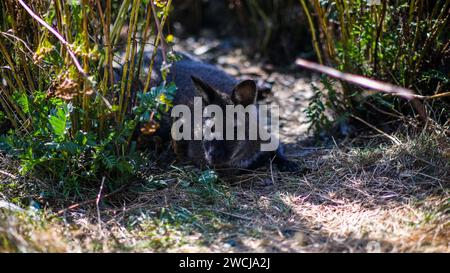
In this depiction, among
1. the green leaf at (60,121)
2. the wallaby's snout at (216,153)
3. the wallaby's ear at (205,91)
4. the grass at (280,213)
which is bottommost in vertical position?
the grass at (280,213)

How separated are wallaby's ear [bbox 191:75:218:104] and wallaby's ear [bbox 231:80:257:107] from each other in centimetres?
19

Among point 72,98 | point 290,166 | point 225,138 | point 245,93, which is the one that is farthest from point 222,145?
point 72,98

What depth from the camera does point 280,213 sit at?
4.01 metres

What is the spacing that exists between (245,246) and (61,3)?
7.21 feet

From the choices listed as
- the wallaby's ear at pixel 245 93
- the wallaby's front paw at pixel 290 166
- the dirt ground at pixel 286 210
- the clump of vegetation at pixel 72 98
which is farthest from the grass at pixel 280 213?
the wallaby's ear at pixel 245 93

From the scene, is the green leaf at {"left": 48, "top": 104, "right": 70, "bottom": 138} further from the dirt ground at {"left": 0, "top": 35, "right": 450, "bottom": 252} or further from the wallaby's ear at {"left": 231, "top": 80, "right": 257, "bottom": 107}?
the wallaby's ear at {"left": 231, "top": 80, "right": 257, "bottom": 107}

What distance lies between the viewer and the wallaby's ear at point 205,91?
4.91 metres

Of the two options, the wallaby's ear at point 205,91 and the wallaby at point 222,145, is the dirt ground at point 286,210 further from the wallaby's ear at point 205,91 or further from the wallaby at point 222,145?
the wallaby's ear at point 205,91

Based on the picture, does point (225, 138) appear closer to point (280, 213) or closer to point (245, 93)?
point (245, 93)

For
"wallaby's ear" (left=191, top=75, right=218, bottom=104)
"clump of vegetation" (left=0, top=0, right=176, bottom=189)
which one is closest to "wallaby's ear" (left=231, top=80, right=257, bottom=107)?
"wallaby's ear" (left=191, top=75, right=218, bottom=104)

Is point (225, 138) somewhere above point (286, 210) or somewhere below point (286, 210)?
above

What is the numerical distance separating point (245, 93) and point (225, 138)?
459mm

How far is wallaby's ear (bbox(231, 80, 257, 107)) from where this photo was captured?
4.85 metres

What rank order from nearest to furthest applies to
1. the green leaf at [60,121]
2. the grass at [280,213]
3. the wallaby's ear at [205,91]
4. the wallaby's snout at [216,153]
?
the grass at [280,213] → the green leaf at [60,121] → the wallaby's snout at [216,153] → the wallaby's ear at [205,91]
